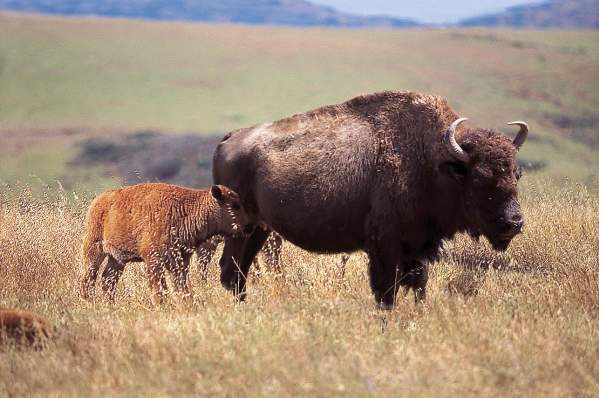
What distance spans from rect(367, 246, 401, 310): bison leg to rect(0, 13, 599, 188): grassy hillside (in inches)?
1676

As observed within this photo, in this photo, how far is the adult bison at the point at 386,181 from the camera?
811 cm

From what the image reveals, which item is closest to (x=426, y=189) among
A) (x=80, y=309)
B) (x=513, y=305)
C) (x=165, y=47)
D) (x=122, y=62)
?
(x=513, y=305)

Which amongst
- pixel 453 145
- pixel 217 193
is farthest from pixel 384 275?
pixel 217 193

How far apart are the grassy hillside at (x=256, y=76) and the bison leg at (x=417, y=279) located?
42.3 metres

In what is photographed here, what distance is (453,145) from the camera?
8.08 m

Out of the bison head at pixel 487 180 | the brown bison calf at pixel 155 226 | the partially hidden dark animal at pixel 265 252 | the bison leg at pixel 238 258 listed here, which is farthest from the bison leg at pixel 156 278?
the bison head at pixel 487 180

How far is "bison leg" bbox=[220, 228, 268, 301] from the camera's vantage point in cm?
955

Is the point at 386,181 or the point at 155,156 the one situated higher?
the point at 386,181

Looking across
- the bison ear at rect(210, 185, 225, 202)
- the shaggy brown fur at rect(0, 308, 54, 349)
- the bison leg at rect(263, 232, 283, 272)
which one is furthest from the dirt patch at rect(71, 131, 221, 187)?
the shaggy brown fur at rect(0, 308, 54, 349)

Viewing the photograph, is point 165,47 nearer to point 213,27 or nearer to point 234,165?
point 213,27

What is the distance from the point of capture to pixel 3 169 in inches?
1930

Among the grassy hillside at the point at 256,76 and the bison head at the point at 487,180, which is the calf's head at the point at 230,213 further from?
the grassy hillside at the point at 256,76

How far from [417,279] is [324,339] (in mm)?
2099

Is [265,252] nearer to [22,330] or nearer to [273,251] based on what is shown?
[273,251]
